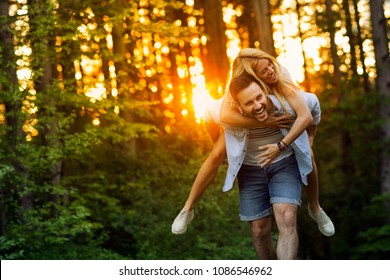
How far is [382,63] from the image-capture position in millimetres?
18234

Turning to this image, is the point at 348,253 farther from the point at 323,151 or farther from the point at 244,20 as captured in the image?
the point at 244,20

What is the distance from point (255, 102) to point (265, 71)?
273 mm

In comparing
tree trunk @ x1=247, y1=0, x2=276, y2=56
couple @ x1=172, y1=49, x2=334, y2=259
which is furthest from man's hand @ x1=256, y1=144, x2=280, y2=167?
tree trunk @ x1=247, y1=0, x2=276, y2=56

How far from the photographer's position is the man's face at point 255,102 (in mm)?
5195

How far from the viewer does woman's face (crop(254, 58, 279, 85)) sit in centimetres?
533

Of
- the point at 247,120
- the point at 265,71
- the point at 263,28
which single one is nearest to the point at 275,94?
the point at 265,71

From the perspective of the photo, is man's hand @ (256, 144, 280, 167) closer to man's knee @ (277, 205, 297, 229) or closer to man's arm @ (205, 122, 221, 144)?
man's knee @ (277, 205, 297, 229)

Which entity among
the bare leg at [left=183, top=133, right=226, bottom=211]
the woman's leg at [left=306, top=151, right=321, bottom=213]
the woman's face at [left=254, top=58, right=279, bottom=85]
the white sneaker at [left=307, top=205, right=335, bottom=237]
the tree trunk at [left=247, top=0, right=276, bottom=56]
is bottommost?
the white sneaker at [left=307, top=205, right=335, bottom=237]

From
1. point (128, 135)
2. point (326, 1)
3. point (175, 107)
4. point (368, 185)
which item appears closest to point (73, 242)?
point (128, 135)

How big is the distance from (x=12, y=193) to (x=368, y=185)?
42.0ft

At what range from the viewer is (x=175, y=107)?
21.0 m

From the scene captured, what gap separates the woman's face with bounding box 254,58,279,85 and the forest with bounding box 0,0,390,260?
4581mm
